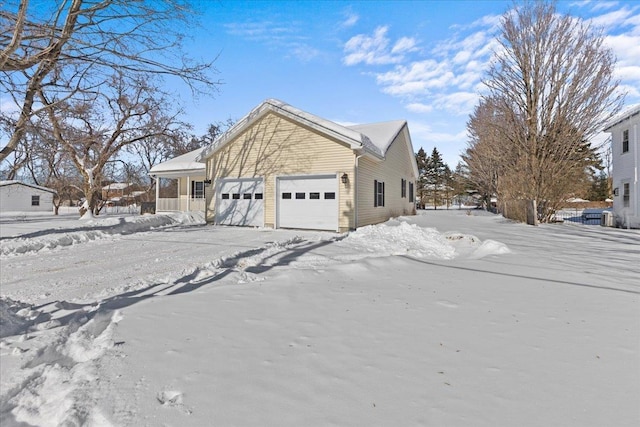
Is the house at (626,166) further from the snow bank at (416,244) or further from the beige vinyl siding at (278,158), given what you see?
the beige vinyl siding at (278,158)

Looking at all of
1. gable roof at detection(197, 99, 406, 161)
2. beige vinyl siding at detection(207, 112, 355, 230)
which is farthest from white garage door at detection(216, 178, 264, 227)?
gable roof at detection(197, 99, 406, 161)

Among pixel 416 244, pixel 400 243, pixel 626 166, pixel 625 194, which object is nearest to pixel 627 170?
pixel 626 166

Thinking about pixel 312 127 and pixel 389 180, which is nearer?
pixel 312 127

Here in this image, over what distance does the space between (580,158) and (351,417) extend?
63.0 ft

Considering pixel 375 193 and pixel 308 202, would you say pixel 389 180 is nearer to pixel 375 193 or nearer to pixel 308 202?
pixel 375 193

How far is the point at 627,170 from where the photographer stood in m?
14.9

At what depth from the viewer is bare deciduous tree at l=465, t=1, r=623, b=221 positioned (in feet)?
48.0

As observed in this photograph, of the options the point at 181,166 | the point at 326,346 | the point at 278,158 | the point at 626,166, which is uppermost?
the point at 181,166

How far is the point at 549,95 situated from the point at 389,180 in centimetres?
858

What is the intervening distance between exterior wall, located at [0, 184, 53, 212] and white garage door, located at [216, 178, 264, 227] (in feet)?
111

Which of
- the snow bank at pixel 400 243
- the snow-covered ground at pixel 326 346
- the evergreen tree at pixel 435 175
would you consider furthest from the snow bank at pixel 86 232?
the evergreen tree at pixel 435 175

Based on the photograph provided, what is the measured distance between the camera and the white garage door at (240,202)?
44.7 ft

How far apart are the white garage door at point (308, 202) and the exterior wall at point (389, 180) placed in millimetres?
1082

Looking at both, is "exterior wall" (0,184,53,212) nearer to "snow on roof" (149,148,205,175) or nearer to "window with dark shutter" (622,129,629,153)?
"snow on roof" (149,148,205,175)
